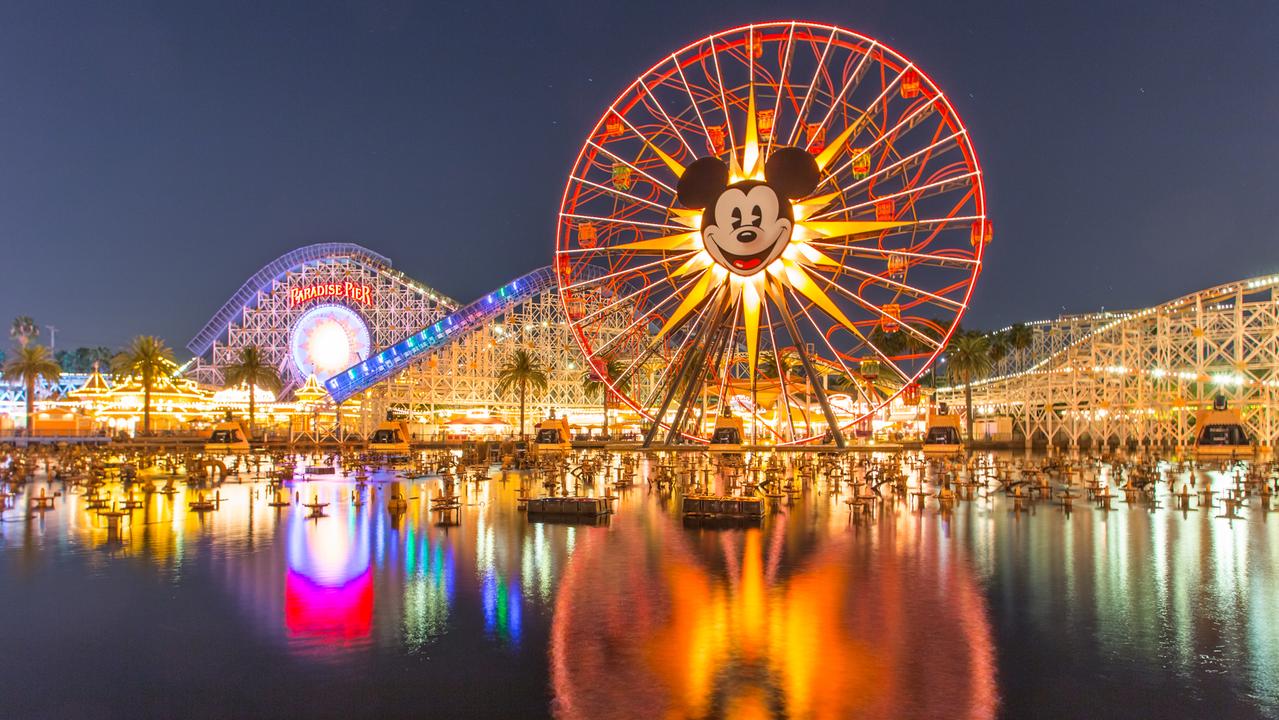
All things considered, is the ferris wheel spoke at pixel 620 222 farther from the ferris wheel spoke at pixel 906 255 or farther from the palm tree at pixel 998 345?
the palm tree at pixel 998 345

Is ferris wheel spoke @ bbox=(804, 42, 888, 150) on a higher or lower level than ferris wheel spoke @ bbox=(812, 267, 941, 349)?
higher

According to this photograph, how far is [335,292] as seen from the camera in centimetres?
8900

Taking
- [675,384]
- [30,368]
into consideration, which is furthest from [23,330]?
[675,384]

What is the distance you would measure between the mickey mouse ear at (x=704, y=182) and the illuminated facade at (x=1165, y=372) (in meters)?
34.8

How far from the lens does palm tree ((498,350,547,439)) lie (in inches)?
2849

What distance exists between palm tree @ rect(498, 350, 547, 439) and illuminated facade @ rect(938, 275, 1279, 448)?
40.0 m

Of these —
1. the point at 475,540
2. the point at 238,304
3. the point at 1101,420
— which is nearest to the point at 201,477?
the point at 475,540

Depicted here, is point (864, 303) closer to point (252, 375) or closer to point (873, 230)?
point (873, 230)

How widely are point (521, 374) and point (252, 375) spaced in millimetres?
22294

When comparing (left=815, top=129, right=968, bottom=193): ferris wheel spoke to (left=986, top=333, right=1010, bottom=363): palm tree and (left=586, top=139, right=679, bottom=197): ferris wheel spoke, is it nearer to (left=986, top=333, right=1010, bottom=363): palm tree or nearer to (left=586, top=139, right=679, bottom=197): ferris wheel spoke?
(left=586, top=139, right=679, bottom=197): ferris wheel spoke

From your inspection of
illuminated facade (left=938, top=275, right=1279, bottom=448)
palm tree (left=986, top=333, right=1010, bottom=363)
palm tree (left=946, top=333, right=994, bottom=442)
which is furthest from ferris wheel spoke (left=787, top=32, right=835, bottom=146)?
palm tree (left=986, top=333, right=1010, bottom=363)

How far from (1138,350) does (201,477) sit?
56156 millimetres

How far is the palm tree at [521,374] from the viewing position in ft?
237

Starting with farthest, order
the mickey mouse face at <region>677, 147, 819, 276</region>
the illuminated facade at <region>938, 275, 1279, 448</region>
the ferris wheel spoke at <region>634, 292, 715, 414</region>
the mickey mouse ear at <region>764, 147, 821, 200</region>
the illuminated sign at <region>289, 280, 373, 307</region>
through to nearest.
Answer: the illuminated sign at <region>289, 280, 373, 307</region>, the illuminated facade at <region>938, 275, 1279, 448</region>, the ferris wheel spoke at <region>634, 292, 715, 414</region>, the mickey mouse face at <region>677, 147, 819, 276</region>, the mickey mouse ear at <region>764, 147, 821, 200</region>
